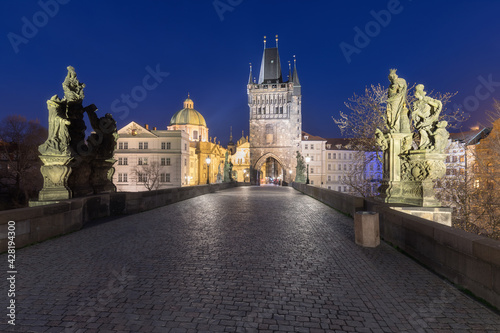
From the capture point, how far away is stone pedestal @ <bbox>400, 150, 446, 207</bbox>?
768 cm

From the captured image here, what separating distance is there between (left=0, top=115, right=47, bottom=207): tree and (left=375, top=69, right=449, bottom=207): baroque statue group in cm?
3496

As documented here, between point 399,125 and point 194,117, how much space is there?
7864cm

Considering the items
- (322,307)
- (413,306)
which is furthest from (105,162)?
(413,306)

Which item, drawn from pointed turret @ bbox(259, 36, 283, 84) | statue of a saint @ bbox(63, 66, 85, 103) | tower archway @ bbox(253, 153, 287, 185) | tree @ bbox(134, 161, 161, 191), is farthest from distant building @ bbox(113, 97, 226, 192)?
statue of a saint @ bbox(63, 66, 85, 103)

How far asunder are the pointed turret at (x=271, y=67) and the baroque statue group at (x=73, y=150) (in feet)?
199

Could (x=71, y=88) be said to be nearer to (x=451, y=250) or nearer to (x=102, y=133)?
(x=102, y=133)

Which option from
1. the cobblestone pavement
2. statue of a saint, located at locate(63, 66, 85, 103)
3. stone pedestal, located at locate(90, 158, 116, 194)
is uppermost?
statue of a saint, located at locate(63, 66, 85, 103)

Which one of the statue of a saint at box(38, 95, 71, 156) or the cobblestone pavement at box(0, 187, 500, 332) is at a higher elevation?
the statue of a saint at box(38, 95, 71, 156)

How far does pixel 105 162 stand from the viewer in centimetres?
1087

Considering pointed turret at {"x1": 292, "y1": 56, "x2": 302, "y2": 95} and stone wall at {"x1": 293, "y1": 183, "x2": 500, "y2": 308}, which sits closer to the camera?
stone wall at {"x1": 293, "y1": 183, "x2": 500, "y2": 308}

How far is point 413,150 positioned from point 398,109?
147 cm

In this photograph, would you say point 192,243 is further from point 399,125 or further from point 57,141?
point 399,125

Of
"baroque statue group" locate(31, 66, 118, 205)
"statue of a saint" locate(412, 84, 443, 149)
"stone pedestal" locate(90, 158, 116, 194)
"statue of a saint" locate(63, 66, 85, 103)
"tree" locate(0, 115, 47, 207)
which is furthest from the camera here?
"tree" locate(0, 115, 47, 207)

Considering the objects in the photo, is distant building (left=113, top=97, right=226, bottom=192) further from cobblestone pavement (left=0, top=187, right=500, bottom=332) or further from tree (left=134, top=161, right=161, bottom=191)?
cobblestone pavement (left=0, top=187, right=500, bottom=332)
